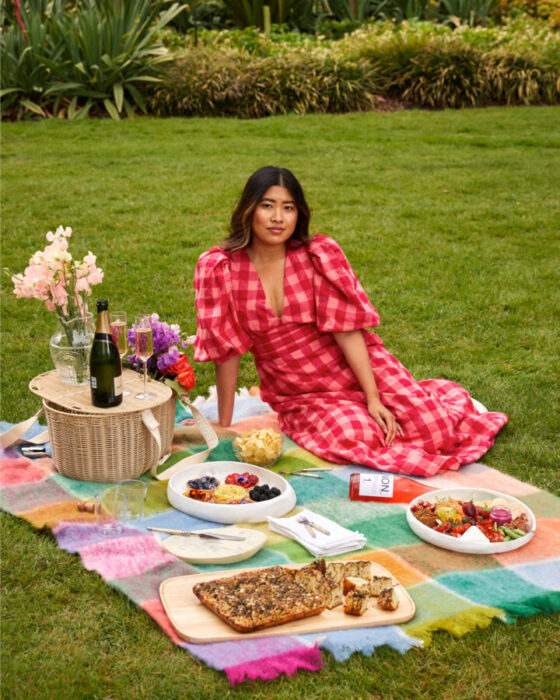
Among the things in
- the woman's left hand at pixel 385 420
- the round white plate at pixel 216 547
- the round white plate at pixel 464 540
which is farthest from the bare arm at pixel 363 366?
the round white plate at pixel 216 547

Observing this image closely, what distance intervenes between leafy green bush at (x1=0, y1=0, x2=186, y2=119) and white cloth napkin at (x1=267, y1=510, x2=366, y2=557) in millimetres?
9733

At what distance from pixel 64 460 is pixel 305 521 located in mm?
1194

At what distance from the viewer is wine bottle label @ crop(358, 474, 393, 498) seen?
3.94 meters

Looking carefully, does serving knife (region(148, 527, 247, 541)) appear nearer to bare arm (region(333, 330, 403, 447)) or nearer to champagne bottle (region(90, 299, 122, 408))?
champagne bottle (region(90, 299, 122, 408))

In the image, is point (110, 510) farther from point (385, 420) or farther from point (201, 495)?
point (385, 420)

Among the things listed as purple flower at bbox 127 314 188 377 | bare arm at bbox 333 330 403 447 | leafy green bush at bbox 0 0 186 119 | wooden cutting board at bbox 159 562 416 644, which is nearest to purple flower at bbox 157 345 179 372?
purple flower at bbox 127 314 188 377

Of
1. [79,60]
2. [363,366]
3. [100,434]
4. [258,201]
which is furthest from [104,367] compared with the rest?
[79,60]

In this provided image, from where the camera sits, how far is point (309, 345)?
4.61m

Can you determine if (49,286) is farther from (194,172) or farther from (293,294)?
(194,172)

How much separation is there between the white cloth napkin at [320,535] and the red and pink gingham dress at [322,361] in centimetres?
68

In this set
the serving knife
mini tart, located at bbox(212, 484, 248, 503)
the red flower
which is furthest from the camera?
the red flower

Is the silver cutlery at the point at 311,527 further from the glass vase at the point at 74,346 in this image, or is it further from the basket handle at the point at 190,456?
the glass vase at the point at 74,346

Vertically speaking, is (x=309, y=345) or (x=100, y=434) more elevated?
(x=309, y=345)

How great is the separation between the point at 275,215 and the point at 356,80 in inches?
370
